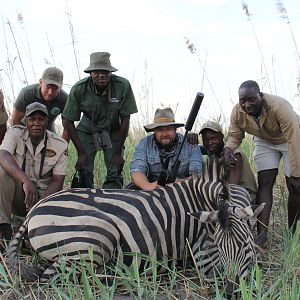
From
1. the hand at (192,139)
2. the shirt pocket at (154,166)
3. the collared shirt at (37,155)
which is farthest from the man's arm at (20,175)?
the hand at (192,139)

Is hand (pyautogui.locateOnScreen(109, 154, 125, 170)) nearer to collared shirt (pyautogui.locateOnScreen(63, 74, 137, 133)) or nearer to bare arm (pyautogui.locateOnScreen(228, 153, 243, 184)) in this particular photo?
collared shirt (pyautogui.locateOnScreen(63, 74, 137, 133))

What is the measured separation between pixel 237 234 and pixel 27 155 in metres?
2.13

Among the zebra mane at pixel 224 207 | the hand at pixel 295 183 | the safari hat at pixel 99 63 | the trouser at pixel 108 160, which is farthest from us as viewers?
the trouser at pixel 108 160

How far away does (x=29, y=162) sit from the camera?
15.4 ft

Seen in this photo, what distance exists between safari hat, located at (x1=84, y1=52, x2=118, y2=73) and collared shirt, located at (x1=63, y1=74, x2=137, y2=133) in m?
0.17

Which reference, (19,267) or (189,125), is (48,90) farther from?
(19,267)

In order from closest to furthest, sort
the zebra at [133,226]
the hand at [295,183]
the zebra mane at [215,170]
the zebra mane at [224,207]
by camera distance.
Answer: the zebra mane at [224,207] → the zebra at [133,226] → the zebra mane at [215,170] → the hand at [295,183]

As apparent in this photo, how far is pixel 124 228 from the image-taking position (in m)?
3.65

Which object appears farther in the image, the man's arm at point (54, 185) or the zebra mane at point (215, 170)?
the man's arm at point (54, 185)

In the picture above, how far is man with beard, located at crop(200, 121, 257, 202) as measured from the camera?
5.04m

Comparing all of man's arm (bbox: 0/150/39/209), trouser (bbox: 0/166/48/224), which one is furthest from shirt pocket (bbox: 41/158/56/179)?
man's arm (bbox: 0/150/39/209)

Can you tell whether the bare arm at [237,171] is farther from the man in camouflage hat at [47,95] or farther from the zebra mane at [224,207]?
the man in camouflage hat at [47,95]

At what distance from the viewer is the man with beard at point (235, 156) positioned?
504 centimetres

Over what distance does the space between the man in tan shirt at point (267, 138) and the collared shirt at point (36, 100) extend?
1.86 meters
